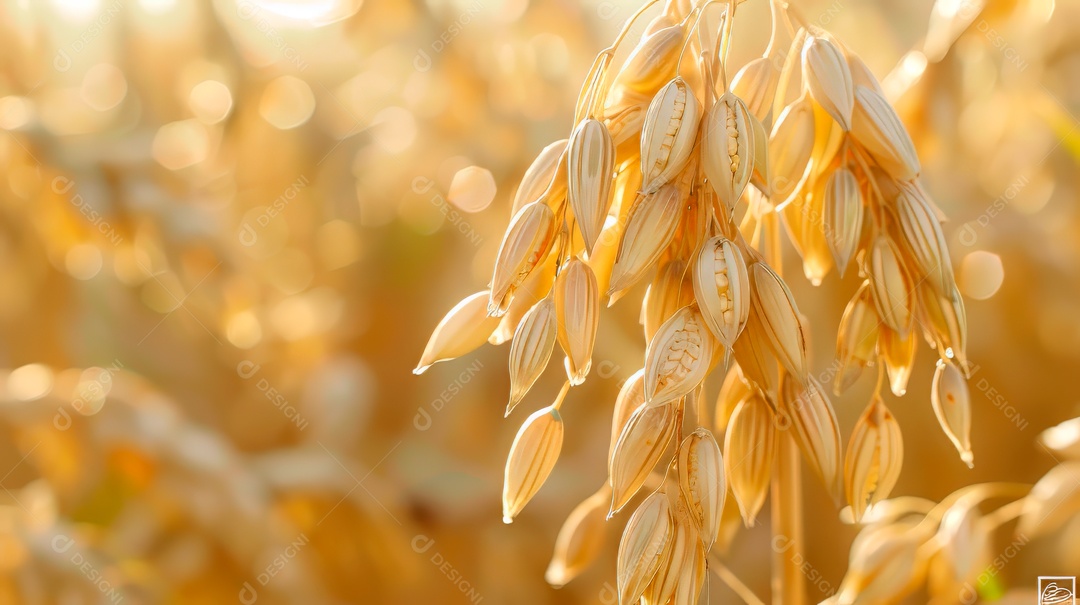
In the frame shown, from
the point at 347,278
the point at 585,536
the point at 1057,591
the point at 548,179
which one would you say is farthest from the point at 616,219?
the point at 347,278

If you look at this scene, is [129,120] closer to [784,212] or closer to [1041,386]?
[784,212]

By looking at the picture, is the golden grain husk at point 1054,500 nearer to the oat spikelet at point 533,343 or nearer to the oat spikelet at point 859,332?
the oat spikelet at point 859,332

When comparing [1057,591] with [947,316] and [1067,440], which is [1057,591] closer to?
[1067,440]

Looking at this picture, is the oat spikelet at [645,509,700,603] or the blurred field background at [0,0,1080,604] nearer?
the oat spikelet at [645,509,700,603]

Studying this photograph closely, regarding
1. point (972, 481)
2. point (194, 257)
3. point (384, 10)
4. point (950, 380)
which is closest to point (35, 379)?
point (194, 257)

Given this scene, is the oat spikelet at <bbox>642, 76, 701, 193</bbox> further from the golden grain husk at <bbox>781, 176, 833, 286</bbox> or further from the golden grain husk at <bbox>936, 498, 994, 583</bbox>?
the golden grain husk at <bbox>936, 498, 994, 583</bbox>

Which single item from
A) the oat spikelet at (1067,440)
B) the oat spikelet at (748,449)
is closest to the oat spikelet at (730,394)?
the oat spikelet at (748,449)

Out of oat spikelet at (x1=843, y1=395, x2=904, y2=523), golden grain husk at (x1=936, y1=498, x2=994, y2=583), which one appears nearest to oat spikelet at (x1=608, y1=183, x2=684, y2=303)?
oat spikelet at (x1=843, y1=395, x2=904, y2=523)

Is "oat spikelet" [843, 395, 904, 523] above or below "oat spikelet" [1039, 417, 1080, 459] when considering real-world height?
above
